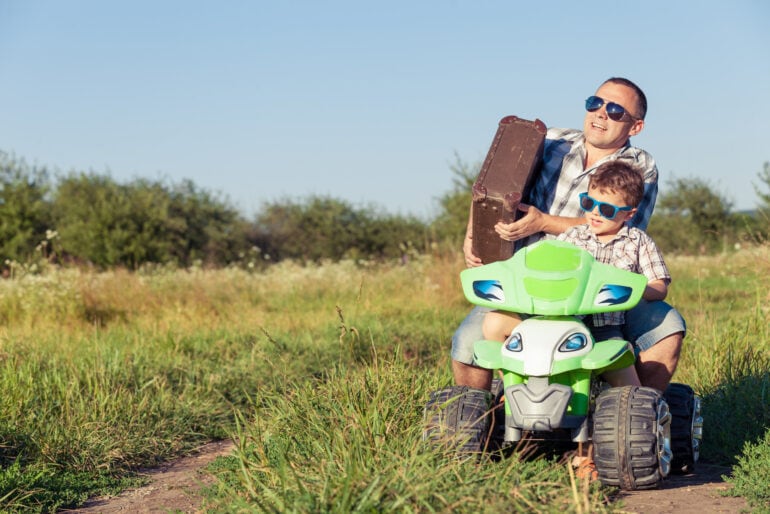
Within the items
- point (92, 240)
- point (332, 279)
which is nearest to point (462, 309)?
point (332, 279)

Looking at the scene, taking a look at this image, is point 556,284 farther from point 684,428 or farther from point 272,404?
point 272,404

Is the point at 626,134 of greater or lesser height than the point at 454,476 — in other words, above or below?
above

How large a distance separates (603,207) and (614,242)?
0.21m

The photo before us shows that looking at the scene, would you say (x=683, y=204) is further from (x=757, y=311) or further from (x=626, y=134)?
(x=626, y=134)

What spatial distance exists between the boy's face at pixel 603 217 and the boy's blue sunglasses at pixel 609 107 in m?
0.58

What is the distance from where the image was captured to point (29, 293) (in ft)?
33.1

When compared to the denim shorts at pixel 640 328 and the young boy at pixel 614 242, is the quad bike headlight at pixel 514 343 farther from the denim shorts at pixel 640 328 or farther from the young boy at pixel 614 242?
the denim shorts at pixel 640 328

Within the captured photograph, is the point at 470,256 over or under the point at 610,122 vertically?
under

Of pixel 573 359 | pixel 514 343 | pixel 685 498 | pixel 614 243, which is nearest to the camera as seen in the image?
pixel 573 359

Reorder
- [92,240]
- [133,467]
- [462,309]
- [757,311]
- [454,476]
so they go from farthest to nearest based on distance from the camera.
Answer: [92,240] < [462,309] < [757,311] < [133,467] < [454,476]

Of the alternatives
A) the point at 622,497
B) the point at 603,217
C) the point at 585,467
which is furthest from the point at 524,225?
the point at 622,497

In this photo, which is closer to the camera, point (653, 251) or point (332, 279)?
point (653, 251)

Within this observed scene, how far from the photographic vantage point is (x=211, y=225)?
35.2 metres

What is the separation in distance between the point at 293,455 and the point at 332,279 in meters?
11.4
